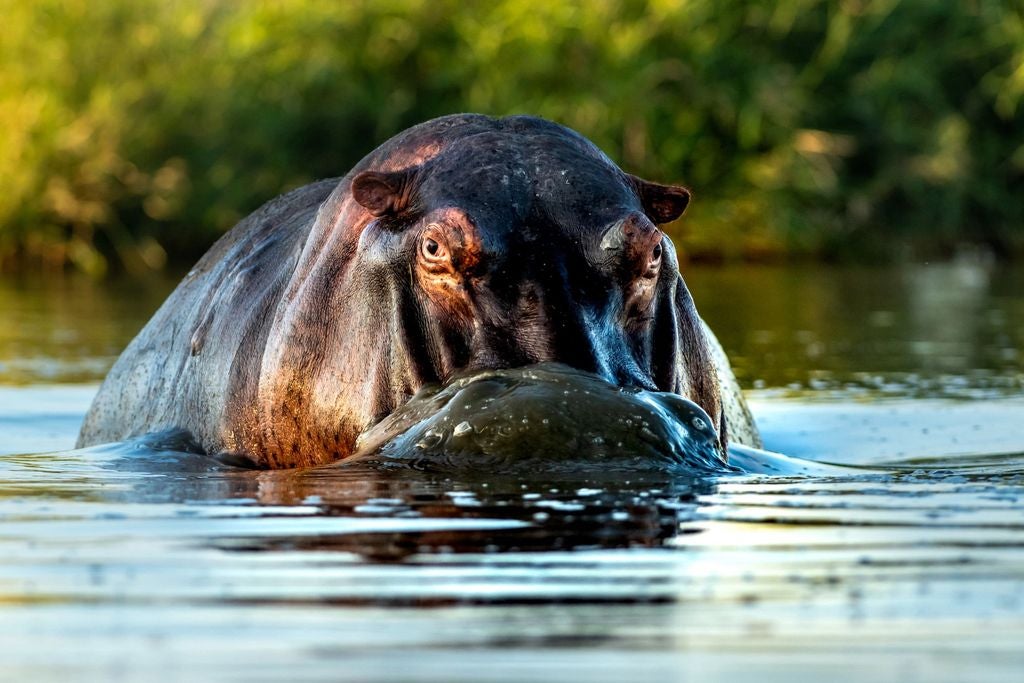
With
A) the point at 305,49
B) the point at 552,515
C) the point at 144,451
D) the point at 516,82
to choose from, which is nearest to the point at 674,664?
the point at 552,515

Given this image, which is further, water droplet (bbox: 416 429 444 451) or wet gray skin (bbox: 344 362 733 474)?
water droplet (bbox: 416 429 444 451)

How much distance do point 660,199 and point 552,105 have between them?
751 inches

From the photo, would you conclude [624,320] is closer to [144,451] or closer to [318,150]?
[144,451]

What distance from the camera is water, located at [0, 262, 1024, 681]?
8.44ft

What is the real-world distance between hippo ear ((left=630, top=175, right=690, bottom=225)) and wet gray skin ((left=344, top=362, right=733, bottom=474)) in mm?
1051

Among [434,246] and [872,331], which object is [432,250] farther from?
[872,331]

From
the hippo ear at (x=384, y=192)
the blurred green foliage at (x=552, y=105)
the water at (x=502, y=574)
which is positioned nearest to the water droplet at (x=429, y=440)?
the water at (x=502, y=574)

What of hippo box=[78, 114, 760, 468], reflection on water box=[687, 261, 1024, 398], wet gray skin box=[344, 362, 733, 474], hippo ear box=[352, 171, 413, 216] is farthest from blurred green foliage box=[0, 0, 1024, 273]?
wet gray skin box=[344, 362, 733, 474]

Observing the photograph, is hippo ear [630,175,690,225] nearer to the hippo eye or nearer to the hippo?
the hippo

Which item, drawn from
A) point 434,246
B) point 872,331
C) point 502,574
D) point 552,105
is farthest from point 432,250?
point 552,105

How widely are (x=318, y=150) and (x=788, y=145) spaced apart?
5.92m

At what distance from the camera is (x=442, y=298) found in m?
4.96

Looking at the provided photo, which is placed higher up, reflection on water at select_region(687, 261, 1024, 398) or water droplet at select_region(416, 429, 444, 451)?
reflection on water at select_region(687, 261, 1024, 398)

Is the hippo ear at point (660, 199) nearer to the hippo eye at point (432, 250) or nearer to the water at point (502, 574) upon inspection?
the hippo eye at point (432, 250)
